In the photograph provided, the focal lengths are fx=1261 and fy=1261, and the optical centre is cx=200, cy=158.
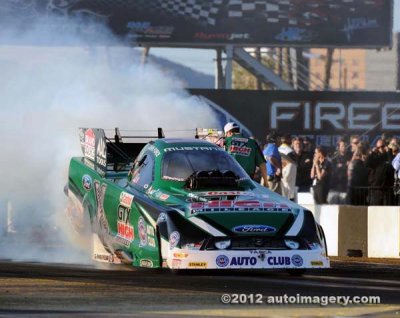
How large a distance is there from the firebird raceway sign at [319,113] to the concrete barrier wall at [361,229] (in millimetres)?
9934

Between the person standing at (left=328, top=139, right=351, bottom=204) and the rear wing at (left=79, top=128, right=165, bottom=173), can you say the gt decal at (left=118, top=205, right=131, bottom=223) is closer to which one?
the rear wing at (left=79, top=128, right=165, bottom=173)

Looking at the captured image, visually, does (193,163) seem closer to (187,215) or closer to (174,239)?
(187,215)

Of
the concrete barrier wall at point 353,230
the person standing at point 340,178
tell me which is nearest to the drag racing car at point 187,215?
the concrete barrier wall at point 353,230

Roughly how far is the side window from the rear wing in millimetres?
630

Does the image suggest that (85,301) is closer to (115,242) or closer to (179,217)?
(179,217)

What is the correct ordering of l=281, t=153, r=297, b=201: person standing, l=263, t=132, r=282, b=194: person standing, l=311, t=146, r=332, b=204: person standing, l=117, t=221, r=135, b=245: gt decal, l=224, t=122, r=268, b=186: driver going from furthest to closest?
l=311, t=146, r=332, b=204: person standing < l=281, t=153, r=297, b=201: person standing < l=263, t=132, r=282, b=194: person standing < l=224, t=122, r=268, b=186: driver < l=117, t=221, r=135, b=245: gt decal

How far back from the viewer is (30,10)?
110 feet

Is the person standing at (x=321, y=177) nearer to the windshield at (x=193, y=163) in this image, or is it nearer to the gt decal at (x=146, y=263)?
the windshield at (x=193, y=163)

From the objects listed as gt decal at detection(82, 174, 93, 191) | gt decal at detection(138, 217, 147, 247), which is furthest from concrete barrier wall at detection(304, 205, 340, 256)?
gt decal at detection(138, 217, 147, 247)

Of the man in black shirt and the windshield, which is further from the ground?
the windshield

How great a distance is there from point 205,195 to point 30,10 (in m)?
22.2

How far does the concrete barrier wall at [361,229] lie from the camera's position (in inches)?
675

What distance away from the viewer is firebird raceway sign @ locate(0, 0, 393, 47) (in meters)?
35.7

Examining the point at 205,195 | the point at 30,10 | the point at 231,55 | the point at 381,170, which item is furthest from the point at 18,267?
the point at 231,55
